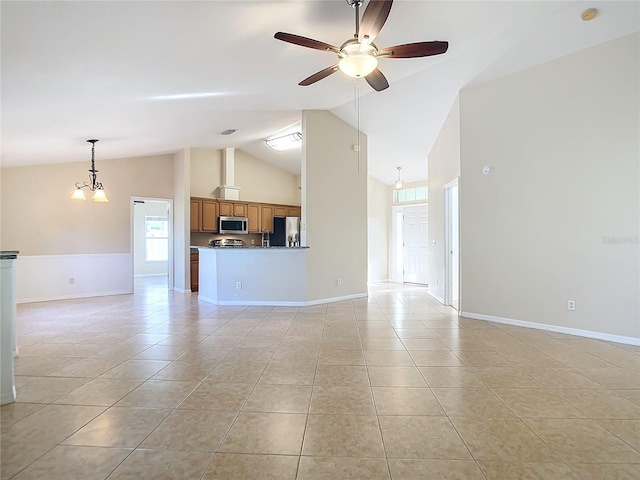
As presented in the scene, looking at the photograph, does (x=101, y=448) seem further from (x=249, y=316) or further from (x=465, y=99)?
(x=465, y=99)

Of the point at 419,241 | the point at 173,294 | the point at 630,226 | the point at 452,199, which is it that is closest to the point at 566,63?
the point at 630,226

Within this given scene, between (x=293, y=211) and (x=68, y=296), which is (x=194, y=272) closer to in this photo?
(x=68, y=296)

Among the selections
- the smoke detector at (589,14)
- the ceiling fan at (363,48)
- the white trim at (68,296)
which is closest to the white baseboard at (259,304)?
the white trim at (68,296)

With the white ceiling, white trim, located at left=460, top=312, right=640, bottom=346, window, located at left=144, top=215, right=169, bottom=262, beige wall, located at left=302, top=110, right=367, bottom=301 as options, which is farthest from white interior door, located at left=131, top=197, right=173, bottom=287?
white trim, located at left=460, top=312, right=640, bottom=346

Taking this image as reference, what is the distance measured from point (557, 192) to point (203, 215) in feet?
21.7

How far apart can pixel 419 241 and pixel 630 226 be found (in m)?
5.01

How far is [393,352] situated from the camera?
11.0 feet

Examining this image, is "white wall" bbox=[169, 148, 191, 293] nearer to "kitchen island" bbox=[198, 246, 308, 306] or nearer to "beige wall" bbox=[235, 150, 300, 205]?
"beige wall" bbox=[235, 150, 300, 205]

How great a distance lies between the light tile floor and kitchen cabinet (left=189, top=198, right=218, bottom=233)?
374 centimetres

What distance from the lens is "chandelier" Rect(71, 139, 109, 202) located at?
19.0 ft

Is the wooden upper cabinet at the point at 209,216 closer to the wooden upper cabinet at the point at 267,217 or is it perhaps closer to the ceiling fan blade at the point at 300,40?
the wooden upper cabinet at the point at 267,217

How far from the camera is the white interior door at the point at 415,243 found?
8406 millimetres

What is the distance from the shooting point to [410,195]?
884 cm

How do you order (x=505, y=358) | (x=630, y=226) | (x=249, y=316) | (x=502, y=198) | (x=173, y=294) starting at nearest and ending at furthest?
1. (x=505, y=358)
2. (x=630, y=226)
3. (x=502, y=198)
4. (x=249, y=316)
5. (x=173, y=294)
